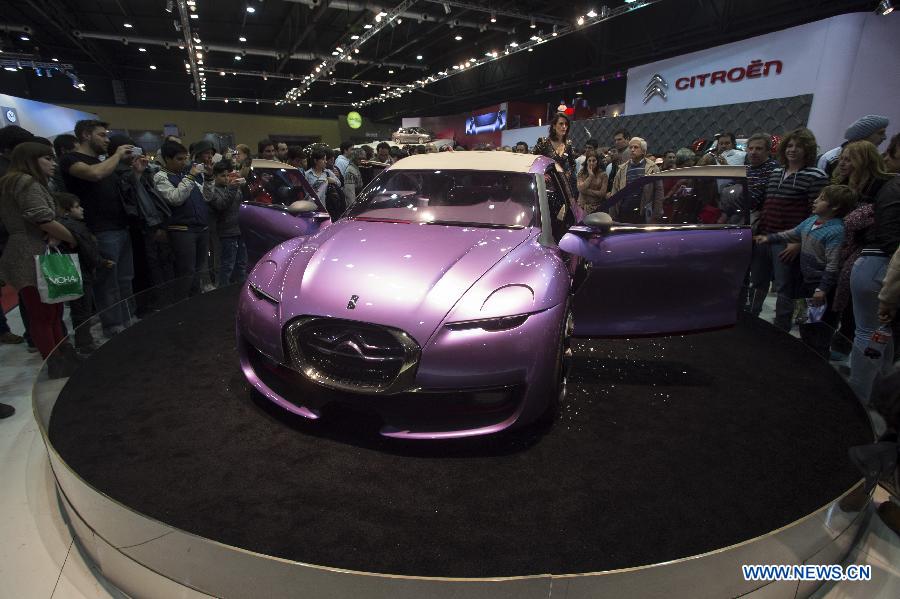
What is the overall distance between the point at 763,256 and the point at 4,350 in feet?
20.3

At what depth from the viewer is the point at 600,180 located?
5980 mm

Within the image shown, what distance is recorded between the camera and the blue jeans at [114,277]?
3498mm

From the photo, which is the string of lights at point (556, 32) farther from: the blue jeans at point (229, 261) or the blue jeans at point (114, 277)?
the blue jeans at point (114, 277)

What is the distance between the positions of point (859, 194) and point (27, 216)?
17.4ft

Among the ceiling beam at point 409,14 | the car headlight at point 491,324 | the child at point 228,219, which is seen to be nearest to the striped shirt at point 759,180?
the car headlight at point 491,324

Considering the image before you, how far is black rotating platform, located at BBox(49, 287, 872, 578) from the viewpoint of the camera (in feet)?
5.38

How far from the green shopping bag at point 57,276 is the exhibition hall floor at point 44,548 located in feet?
3.09

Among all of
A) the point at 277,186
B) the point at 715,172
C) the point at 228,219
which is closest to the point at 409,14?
the point at 228,219

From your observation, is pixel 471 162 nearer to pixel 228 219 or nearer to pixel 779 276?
pixel 779 276

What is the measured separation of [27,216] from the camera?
9.34ft

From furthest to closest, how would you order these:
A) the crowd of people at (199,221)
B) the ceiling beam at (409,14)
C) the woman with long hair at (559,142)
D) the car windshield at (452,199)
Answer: the ceiling beam at (409,14), the woman with long hair at (559,142), the crowd of people at (199,221), the car windshield at (452,199)

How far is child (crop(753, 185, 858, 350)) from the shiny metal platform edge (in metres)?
2.00

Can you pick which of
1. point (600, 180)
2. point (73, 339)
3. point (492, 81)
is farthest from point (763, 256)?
point (492, 81)

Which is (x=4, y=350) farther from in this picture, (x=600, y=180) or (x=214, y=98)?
(x=214, y=98)
